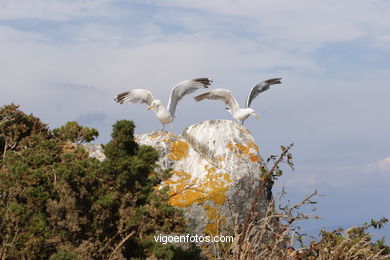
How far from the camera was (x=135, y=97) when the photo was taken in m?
12.9

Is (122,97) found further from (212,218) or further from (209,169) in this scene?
(212,218)

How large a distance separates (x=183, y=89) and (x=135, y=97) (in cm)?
108

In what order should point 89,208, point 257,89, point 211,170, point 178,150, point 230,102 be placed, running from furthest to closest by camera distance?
point 257,89
point 230,102
point 178,150
point 211,170
point 89,208

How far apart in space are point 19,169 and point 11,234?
881 millimetres

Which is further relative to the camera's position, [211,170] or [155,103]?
[155,103]

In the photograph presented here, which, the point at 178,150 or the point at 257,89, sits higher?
the point at 257,89

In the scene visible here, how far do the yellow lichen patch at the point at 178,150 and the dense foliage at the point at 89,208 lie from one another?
6.21 feet

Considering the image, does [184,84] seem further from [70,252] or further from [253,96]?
[70,252]

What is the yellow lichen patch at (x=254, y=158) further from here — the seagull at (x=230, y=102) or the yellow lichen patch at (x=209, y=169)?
the seagull at (x=230, y=102)

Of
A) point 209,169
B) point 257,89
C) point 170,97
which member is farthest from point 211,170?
point 257,89

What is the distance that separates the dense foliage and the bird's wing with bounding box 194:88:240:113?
5088mm

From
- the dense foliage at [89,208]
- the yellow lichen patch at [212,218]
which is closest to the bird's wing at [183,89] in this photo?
the yellow lichen patch at [212,218]

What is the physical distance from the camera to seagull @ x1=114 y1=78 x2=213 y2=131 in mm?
12219

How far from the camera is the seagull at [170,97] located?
1222 centimetres
